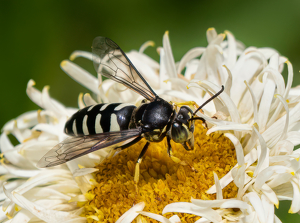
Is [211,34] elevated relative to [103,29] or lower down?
lower down

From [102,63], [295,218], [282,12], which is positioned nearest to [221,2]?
[282,12]

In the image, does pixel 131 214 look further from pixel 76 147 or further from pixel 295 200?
pixel 295 200

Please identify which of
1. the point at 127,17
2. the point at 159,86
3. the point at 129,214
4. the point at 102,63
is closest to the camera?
the point at 129,214

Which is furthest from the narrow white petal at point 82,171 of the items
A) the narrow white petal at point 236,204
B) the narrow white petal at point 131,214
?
the narrow white petal at point 236,204

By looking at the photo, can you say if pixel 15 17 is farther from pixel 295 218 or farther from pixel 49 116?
pixel 295 218

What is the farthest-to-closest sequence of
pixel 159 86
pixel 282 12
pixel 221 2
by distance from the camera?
pixel 221 2 → pixel 282 12 → pixel 159 86

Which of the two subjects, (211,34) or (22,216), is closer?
(22,216)

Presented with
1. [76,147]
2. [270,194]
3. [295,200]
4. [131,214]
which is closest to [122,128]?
[76,147]
